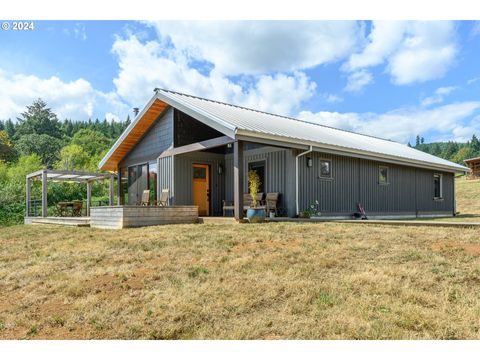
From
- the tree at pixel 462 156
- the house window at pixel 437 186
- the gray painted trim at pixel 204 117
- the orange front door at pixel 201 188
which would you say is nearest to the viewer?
the gray painted trim at pixel 204 117

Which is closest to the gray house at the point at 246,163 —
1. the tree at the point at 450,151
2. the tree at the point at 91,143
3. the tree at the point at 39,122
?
the tree at the point at 91,143

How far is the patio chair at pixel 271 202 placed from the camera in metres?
11.5

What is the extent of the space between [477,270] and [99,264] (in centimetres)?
535

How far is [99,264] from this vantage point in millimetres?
5930

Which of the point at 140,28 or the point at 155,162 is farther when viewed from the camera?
the point at 155,162

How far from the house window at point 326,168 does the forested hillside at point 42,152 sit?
15.9 metres

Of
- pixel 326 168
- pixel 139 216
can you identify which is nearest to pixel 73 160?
pixel 139 216

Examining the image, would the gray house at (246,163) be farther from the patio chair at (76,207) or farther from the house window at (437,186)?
the patio chair at (76,207)

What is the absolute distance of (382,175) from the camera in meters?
14.6

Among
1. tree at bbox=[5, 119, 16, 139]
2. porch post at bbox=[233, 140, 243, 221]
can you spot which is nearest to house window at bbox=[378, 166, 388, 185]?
porch post at bbox=[233, 140, 243, 221]
